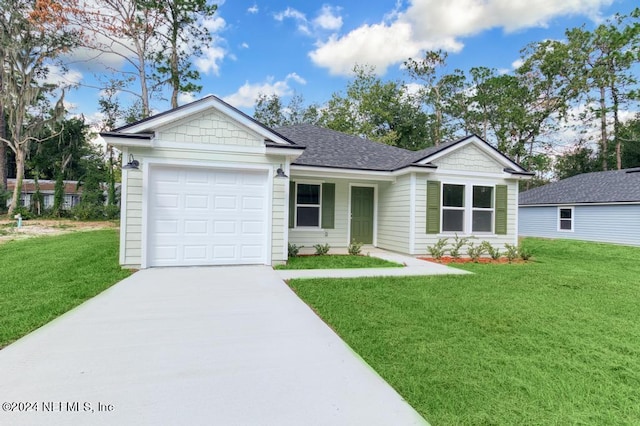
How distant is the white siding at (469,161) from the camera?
32.2 feet

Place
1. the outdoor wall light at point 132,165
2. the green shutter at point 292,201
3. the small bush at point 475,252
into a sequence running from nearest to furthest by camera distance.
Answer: the outdoor wall light at point 132,165, the small bush at point 475,252, the green shutter at point 292,201

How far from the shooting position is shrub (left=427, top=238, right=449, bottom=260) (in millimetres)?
9234

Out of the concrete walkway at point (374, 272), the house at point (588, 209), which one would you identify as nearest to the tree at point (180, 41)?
the concrete walkway at point (374, 272)

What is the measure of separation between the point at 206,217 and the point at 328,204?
4.44 metres

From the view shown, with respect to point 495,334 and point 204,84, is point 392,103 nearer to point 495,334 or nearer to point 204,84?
point 204,84

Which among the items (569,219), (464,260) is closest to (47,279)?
(464,260)

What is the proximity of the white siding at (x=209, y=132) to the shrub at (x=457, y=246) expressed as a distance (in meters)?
6.30

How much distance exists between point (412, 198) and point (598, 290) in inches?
187

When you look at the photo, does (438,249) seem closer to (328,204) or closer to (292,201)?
(328,204)

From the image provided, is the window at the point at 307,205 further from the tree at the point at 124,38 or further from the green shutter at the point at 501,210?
the tree at the point at 124,38

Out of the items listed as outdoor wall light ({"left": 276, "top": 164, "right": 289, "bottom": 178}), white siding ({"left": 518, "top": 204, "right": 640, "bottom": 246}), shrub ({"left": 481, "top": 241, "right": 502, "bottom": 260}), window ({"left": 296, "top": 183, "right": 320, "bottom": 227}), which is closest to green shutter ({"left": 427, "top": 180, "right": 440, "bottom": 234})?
shrub ({"left": 481, "top": 241, "right": 502, "bottom": 260})

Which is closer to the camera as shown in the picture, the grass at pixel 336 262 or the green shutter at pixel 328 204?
the grass at pixel 336 262

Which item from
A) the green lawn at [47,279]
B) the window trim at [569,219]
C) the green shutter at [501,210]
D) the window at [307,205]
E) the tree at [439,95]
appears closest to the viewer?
the green lawn at [47,279]

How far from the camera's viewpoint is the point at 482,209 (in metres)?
10.2
